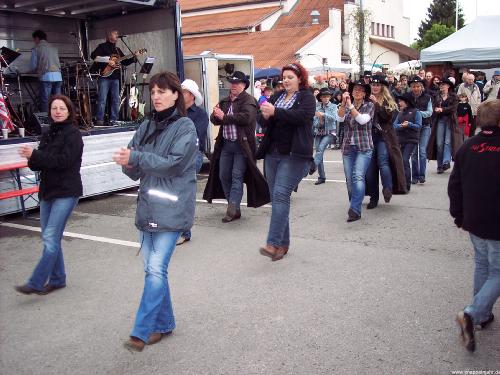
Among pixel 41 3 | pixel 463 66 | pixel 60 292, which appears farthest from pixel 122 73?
pixel 463 66

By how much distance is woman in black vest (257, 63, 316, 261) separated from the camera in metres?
5.15

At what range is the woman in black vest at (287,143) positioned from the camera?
A: 16.9 feet

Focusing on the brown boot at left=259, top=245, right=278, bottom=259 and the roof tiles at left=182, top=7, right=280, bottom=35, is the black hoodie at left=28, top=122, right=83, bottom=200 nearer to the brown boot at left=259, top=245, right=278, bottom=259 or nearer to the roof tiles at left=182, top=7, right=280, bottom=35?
the brown boot at left=259, top=245, right=278, bottom=259

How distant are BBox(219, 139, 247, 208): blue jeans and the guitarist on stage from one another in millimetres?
4494

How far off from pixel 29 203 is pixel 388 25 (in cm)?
4409

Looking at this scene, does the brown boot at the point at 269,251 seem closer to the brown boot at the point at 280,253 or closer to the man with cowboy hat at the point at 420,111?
the brown boot at the point at 280,253

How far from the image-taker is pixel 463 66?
1862 centimetres

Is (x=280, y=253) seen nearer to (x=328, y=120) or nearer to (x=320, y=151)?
(x=320, y=151)

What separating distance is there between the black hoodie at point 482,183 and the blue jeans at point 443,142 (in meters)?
6.86

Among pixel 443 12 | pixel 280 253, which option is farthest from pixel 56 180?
pixel 443 12

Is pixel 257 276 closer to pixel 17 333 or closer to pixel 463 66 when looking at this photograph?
pixel 17 333

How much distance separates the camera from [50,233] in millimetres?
4504

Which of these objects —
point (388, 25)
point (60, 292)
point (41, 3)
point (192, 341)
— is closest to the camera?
point (192, 341)

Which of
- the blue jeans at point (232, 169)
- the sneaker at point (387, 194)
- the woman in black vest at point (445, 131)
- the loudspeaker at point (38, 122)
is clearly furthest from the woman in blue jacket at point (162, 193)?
the woman in black vest at point (445, 131)
